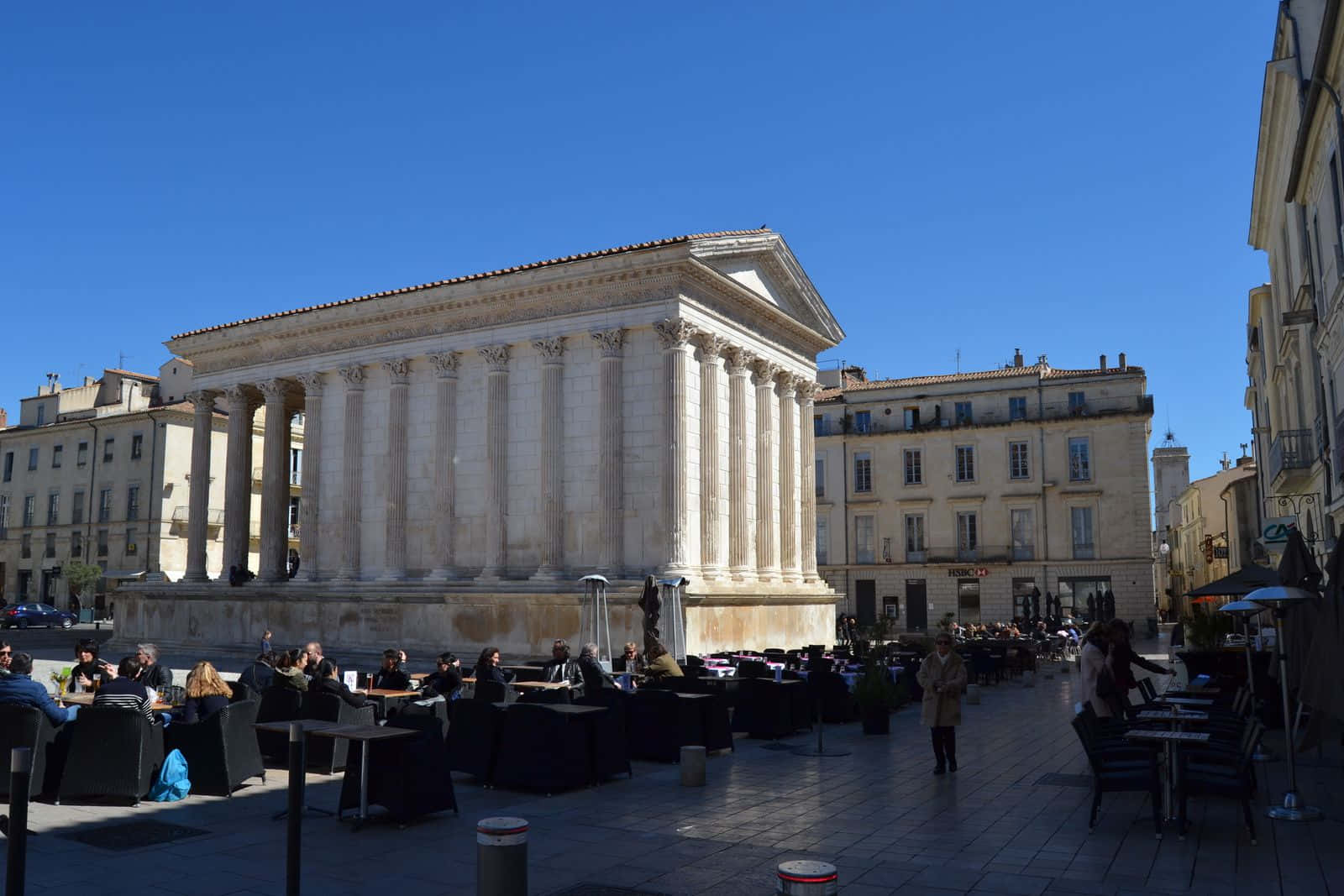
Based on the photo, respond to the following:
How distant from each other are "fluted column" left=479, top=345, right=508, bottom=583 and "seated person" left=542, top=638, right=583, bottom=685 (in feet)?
36.0

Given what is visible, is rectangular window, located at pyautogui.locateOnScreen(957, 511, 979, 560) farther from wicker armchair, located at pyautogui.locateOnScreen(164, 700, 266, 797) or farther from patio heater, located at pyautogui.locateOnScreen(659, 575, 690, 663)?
wicker armchair, located at pyautogui.locateOnScreen(164, 700, 266, 797)

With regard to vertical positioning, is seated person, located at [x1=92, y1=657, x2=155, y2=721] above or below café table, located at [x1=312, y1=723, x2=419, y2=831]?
above

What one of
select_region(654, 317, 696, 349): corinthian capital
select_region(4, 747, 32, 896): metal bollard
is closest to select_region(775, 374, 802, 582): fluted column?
select_region(654, 317, 696, 349): corinthian capital

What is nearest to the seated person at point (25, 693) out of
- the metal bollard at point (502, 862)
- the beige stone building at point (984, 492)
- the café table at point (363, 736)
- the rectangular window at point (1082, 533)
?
the café table at point (363, 736)

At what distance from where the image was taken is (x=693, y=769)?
10867 mm

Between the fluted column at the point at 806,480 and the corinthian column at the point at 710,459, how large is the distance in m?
5.33

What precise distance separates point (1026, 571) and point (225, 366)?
3417 cm

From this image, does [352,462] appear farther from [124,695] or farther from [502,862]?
[502,862]

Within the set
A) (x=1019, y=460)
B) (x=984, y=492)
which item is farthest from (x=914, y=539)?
(x=1019, y=460)

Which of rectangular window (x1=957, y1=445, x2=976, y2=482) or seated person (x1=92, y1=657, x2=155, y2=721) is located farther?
rectangular window (x1=957, y1=445, x2=976, y2=482)

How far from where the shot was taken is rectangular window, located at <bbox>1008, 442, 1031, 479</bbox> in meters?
47.2

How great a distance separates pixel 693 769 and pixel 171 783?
504cm

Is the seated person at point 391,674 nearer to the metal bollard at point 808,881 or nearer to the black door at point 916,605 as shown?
the metal bollard at point 808,881

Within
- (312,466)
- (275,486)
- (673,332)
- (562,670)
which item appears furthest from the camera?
(275,486)
